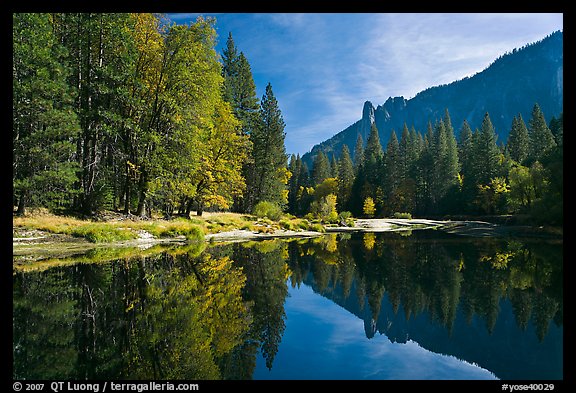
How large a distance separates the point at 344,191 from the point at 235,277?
8063 centimetres

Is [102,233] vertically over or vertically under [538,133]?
under

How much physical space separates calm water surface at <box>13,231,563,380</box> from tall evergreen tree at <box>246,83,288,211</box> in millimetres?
36187

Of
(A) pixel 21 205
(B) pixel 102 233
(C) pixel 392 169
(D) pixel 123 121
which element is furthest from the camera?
(C) pixel 392 169

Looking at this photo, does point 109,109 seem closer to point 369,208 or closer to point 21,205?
point 21,205

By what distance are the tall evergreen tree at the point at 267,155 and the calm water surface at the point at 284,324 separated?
36.2m

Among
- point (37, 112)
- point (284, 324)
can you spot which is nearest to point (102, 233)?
point (37, 112)

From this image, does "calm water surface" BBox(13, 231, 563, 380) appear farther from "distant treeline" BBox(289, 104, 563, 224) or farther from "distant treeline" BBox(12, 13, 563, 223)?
"distant treeline" BBox(289, 104, 563, 224)

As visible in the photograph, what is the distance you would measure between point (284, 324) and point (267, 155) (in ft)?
135

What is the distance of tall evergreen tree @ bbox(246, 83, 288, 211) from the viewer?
1797 inches

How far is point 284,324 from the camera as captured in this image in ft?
17.9

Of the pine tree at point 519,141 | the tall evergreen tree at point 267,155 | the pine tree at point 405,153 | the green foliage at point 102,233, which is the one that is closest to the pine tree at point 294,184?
the pine tree at point 405,153

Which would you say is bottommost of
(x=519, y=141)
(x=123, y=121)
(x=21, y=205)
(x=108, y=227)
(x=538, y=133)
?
(x=108, y=227)
